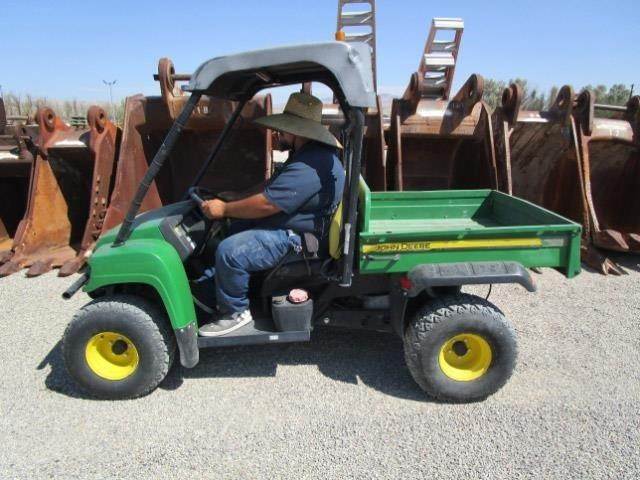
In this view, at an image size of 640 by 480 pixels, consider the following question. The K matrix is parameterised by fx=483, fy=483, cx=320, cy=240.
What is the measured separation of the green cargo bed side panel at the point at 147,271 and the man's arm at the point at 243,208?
0.34m

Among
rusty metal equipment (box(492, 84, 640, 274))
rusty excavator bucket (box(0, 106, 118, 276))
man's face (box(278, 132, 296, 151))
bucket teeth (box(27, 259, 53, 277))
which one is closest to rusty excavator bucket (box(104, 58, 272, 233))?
rusty excavator bucket (box(0, 106, 118, 276))

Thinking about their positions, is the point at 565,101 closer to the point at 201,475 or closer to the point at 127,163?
the point at 127,163

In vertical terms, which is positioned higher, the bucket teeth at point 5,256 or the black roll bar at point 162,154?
the black roll bar at point 162,154

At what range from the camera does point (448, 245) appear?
108 inches

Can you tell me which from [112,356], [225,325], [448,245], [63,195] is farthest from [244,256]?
[63,195]

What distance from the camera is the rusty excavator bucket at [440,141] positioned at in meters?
5.24

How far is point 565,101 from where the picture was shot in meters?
5.40

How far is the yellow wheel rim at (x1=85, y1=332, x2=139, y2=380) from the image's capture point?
2828 mm

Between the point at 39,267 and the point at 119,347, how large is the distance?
2.63 metres

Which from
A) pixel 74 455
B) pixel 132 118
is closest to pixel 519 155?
pixel 132 118

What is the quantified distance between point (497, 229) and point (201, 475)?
201 cm

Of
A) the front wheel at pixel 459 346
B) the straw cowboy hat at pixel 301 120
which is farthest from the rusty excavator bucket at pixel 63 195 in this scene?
the front wheel at pixel 459 346

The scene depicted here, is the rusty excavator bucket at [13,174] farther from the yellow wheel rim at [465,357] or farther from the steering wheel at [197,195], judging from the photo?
the yellow wheel rim at [465,357]

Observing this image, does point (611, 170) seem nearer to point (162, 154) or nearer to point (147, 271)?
point (162, 154)
